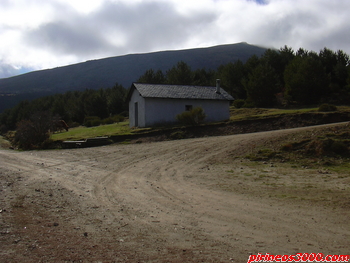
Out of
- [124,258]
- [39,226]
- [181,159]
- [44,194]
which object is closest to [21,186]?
[44,194]

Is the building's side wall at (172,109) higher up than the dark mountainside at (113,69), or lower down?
lower down

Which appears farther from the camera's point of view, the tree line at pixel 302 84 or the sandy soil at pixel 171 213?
Answer: the tree line at pixel 302 84

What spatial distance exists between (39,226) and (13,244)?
0.79 metres

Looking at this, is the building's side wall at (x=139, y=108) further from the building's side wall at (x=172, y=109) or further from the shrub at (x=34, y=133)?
the shrub at (x=34, y=133)

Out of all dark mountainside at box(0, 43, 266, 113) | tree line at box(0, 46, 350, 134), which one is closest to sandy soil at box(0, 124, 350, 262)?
tree line at box(0, 46, 350, 134)

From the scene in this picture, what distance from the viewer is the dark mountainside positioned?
132 meters

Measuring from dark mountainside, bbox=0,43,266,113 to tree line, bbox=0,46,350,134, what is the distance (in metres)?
65.4

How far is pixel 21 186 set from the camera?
8805mm

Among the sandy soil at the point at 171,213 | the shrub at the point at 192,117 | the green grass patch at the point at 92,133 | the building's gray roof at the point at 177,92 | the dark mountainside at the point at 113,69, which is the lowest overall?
the sandy soil at the point at 171,213

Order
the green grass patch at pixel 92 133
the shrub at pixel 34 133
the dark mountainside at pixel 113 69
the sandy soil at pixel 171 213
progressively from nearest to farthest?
the sandy soil at pixel 171 213 < the shrub at pixel 34 133 < the green grass patch at pixel 92 133 < the dark mountainside at pixel 113 69

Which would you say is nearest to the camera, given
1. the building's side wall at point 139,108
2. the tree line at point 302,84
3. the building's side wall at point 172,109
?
the building's side wall at point 172,109

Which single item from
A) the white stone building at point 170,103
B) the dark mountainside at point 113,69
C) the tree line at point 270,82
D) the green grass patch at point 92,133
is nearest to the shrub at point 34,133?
the green grass patch at point 92,133

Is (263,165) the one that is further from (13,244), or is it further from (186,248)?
(13,244)

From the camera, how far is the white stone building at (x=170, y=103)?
86.3 ft
